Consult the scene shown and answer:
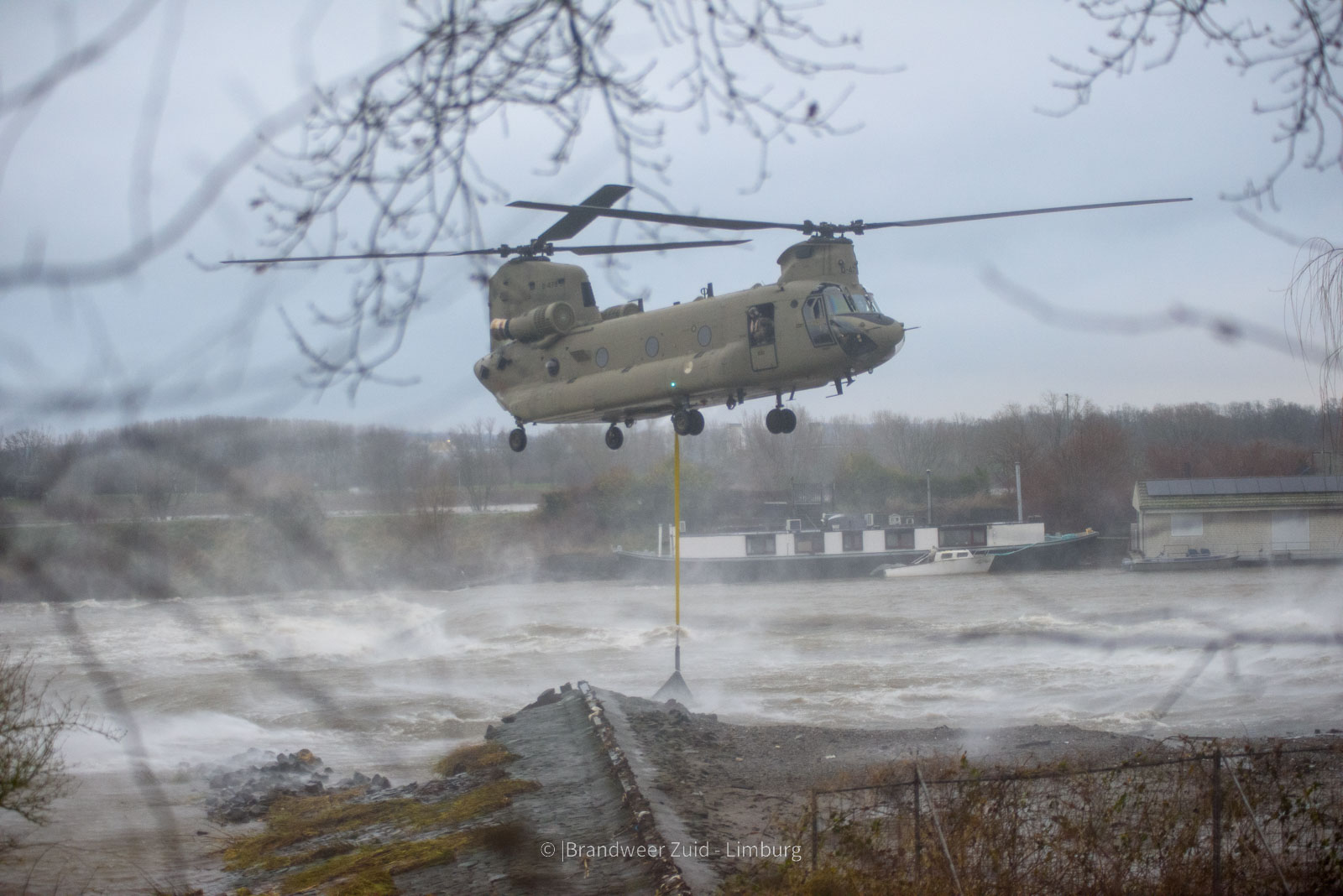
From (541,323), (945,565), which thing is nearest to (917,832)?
(541,323)

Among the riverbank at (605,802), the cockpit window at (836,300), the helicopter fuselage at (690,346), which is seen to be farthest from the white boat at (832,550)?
the cockpit window at (836,300)

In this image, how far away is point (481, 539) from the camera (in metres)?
44.7

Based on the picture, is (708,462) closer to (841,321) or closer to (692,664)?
(692,664)

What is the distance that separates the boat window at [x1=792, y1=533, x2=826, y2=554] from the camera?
58000 millimetres

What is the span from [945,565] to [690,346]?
1920 inches

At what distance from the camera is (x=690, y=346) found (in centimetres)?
1133

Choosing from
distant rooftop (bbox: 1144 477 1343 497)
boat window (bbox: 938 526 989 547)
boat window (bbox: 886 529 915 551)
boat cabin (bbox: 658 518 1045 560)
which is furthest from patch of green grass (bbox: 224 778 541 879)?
boat window (bbox: 938 526 989 547)

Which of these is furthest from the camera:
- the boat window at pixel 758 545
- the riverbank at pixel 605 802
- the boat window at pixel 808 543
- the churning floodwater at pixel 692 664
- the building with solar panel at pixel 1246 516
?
the boat window at pixel 758 545

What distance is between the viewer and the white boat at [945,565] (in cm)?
5706

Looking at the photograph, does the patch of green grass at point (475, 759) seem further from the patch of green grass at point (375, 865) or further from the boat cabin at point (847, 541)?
the boat cabin at point (847, 541)

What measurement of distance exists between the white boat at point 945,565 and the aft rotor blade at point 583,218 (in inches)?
1923

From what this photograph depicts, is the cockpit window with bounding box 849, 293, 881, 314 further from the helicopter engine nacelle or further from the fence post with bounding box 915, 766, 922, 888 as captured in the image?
the fence post with bounding box 915, 766, 922, 888

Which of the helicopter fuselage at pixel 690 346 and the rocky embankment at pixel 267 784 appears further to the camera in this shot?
the rocky embankment at pixel 267 784

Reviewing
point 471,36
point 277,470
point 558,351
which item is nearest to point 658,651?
point 558,351
